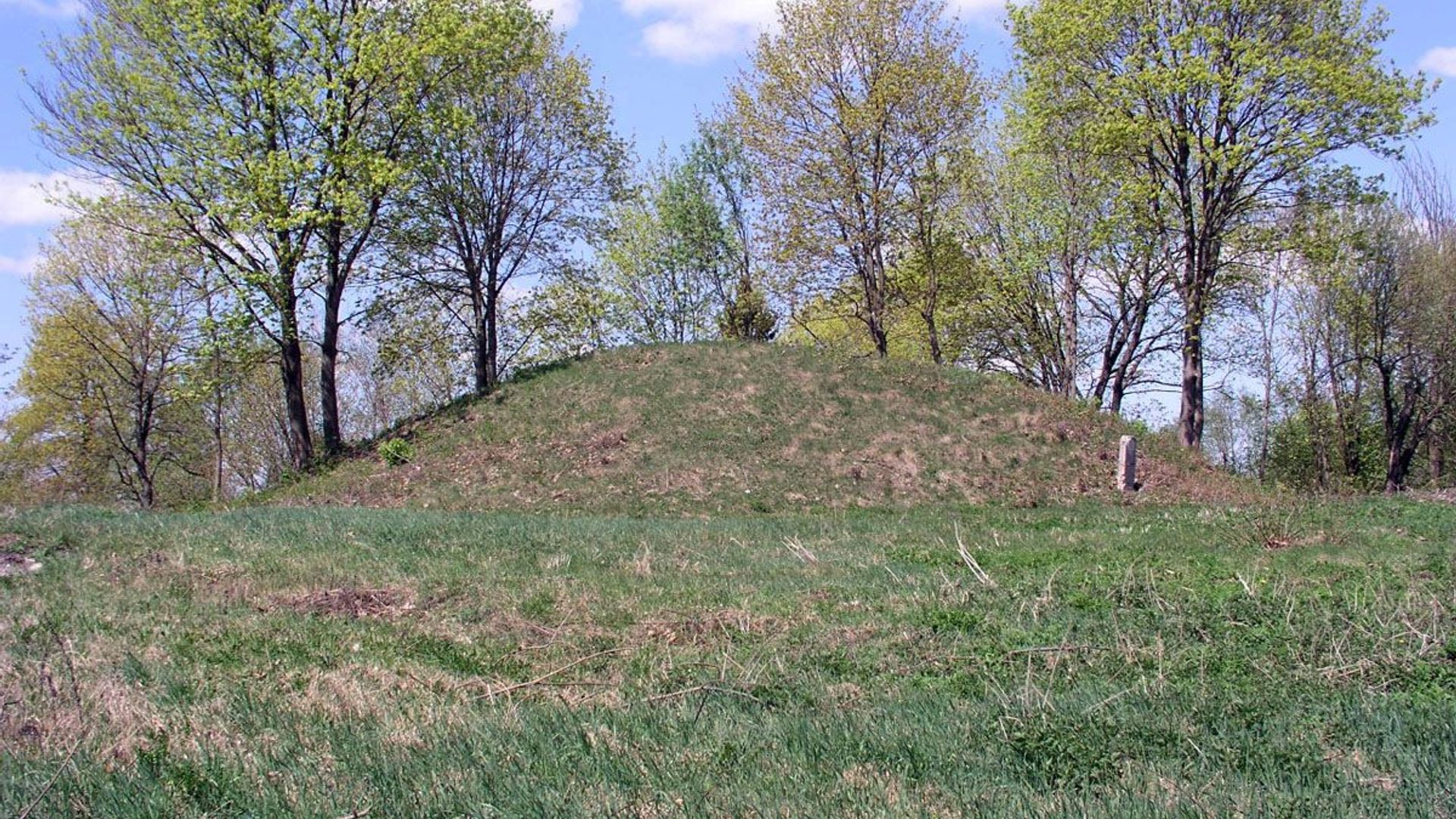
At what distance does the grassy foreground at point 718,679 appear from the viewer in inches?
155

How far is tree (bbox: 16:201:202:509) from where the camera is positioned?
32.7 metres

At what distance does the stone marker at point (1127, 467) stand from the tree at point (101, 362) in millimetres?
28160

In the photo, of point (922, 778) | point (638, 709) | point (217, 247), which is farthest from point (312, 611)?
point (217, 247)

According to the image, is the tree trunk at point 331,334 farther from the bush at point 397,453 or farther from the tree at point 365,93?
the bush at point 397,453

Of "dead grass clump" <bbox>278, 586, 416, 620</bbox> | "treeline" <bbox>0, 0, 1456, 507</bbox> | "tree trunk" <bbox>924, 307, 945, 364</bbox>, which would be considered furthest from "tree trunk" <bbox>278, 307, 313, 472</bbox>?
"tree trunk" <bbox>924, 307, 945, 364</bbox>

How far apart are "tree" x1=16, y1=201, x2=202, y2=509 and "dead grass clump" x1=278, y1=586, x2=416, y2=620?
84.1ft

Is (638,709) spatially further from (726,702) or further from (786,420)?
(786,420)

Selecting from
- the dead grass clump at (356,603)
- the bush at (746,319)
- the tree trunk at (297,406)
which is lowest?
the dead grass clump at (356,603)

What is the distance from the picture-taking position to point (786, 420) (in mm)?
24484

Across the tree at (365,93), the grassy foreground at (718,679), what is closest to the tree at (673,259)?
the tree at (365,93)

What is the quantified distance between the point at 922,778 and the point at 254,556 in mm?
8651

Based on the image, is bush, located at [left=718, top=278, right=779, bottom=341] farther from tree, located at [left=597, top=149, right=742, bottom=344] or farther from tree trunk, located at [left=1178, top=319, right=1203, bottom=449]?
tree trunk, located at [left=1178, top=319, right=1203, bottom=449]

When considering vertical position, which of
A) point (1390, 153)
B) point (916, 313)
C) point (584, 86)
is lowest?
point (916, 313)

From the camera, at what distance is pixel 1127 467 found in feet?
71.1
